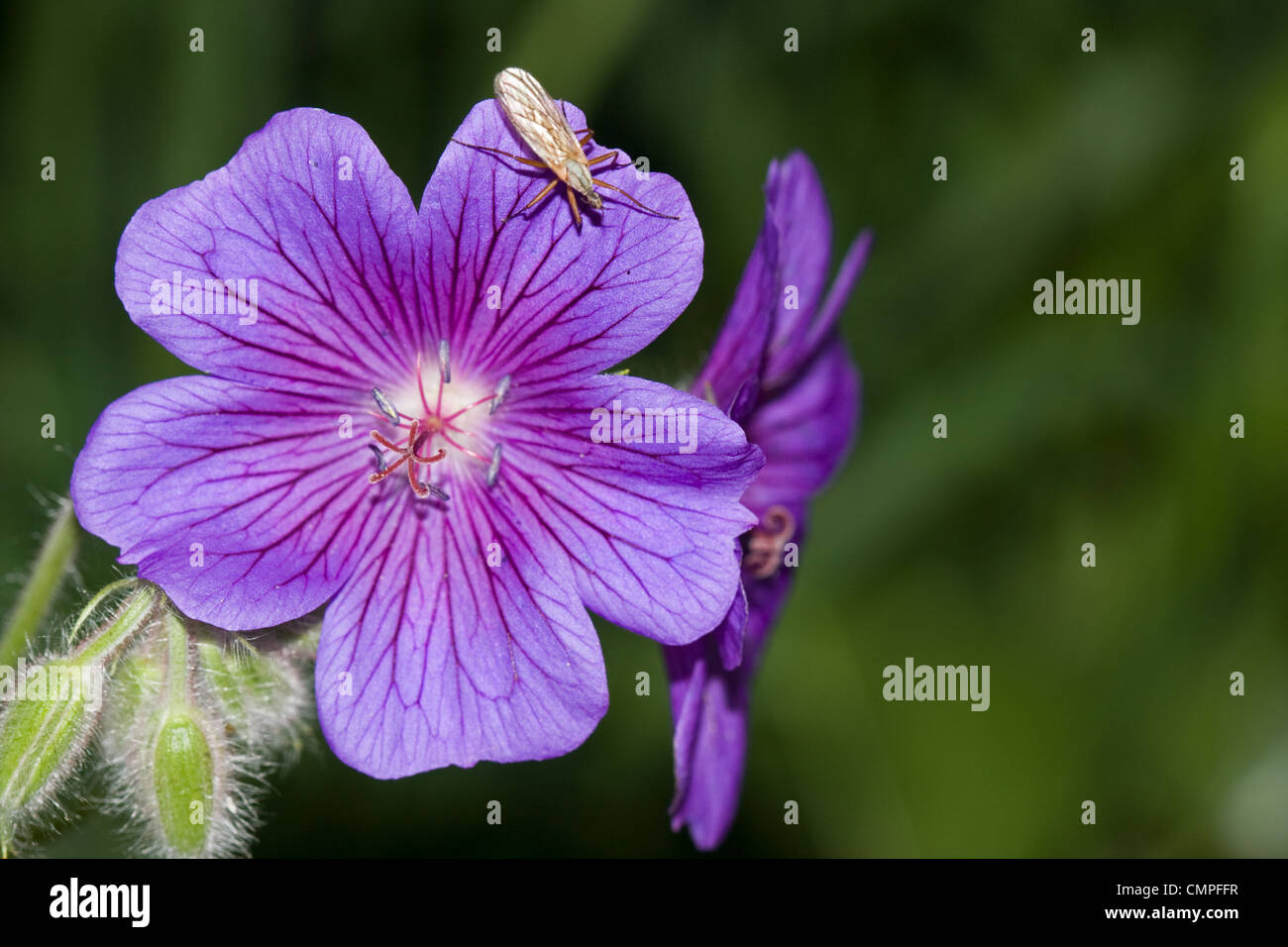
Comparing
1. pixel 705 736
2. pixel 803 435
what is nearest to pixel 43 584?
pixel 705 736

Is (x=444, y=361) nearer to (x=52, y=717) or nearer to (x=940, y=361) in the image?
(x=52, y=717)

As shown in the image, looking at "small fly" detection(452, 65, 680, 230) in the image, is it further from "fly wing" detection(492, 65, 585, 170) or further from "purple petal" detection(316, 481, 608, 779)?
"purple petal" detection(316, 481, 608, 779)

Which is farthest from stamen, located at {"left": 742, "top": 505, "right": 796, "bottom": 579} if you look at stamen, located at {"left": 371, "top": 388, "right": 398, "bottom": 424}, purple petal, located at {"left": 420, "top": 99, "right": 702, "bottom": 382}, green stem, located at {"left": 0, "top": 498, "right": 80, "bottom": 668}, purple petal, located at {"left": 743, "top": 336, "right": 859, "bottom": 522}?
green stem, located at {"left": 0, "top": 498, "right": 80, "bottom": 668}

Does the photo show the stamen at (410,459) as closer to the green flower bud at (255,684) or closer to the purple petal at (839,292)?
the green flower bud at (255,684)

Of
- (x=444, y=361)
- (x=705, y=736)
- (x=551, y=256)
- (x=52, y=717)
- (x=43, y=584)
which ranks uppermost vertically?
(x=551, y=256)

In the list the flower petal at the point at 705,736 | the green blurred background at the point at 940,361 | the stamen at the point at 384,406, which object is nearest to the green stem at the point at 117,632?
the stamen at the point at 384,406

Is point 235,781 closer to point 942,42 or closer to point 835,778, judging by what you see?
point 835,778
